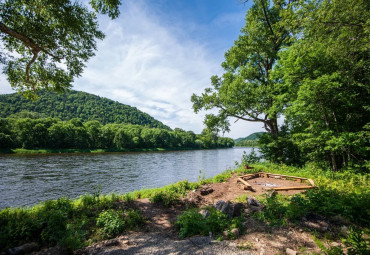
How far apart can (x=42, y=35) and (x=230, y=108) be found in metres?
14.4

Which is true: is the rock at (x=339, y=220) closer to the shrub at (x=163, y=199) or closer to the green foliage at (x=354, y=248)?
the green foliage at (x=354, y=248)

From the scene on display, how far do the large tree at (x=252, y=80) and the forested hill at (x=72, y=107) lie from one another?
119 meters

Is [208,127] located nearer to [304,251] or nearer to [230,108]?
[230,108]

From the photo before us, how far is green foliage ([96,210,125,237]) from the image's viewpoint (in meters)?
4.90

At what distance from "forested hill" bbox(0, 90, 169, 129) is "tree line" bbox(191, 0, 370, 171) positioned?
395 ft

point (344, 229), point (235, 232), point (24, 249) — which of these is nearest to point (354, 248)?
point (344, 229)

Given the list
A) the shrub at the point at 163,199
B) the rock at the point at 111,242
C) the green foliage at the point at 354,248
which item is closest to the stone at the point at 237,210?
the green foliage at the point at 354,248

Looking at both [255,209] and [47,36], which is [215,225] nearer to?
[255,209]

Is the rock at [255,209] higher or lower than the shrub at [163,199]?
higher

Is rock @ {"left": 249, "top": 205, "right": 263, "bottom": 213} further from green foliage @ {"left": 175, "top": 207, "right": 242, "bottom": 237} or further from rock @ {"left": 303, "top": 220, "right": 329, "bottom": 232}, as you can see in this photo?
rock @ {"left": 303, "top": 220, "right": 329, "bottom": 232}

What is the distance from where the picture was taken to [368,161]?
9242 millimetres

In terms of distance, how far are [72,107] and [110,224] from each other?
183866 mm

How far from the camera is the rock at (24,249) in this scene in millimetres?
3524

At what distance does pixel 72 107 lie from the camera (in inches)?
5999
